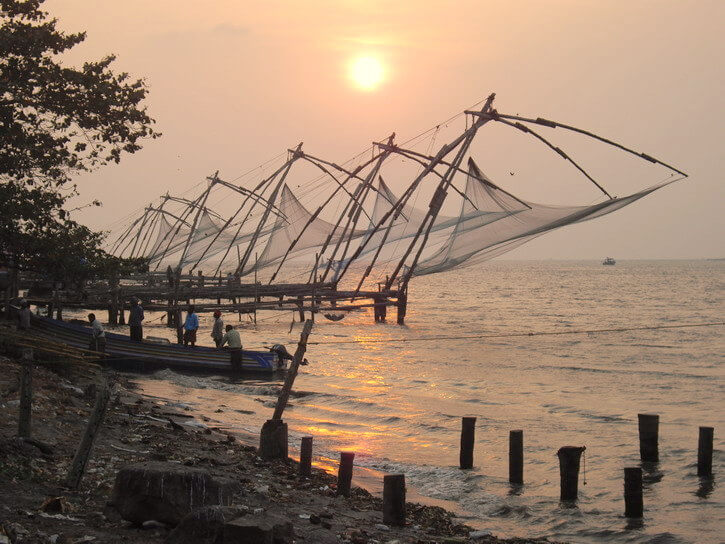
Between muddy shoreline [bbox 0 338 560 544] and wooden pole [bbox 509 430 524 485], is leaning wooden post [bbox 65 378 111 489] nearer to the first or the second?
muddy shoreline [bbox 0 338 560 544]

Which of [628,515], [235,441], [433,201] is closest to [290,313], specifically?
[433,201]

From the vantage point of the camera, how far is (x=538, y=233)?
20812 millimetres

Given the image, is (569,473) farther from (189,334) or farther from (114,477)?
(189,334)

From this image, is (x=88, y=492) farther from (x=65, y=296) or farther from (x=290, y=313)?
(x=290, y=313)

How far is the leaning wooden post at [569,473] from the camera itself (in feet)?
33.1

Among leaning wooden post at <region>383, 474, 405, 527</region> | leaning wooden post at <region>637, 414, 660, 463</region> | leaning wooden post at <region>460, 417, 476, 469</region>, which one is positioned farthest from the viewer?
leaning wooden post at <region>637, 414, 660, 463</region>

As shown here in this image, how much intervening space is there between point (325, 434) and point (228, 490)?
758 centimetres

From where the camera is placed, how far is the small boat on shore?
65.8 feet

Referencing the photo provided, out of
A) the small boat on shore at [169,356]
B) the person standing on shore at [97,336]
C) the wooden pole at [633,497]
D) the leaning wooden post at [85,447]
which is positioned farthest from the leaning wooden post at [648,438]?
the person standing on shore at [97,336]

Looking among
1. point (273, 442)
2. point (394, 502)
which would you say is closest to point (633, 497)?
point (394, 502)

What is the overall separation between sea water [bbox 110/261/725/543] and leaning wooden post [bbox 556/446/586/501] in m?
0.17

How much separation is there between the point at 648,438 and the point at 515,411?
17.7ft

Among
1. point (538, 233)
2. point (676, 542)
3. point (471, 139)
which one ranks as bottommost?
point (676, 542)

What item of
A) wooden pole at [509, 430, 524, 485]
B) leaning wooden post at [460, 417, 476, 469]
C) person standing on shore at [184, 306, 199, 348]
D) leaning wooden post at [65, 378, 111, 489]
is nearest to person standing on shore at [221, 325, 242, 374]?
person standing on shore at [184, 306, 199, 348]
